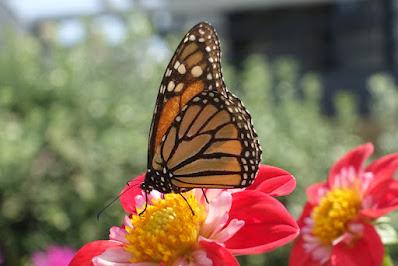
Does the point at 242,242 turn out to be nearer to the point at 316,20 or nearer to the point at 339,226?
the point at 339,226

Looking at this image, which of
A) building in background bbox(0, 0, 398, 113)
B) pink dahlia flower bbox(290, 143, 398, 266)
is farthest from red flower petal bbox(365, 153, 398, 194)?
building in background bbox(0, 0, 398, 113)

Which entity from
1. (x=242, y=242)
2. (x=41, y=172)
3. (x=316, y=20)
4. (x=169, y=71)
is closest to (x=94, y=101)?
(x=41, y=172)

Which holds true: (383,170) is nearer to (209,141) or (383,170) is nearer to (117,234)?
(209,141)

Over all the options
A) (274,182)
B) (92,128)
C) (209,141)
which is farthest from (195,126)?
(92,128)

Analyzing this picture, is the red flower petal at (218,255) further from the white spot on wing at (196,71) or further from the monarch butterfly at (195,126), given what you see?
the white spot on wing at (196,71)

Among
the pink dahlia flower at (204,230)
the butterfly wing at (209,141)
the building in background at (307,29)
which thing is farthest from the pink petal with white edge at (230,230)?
the building in background at (307,29)

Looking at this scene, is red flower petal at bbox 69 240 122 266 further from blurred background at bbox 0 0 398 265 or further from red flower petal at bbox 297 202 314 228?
blurred background at bbox 0 0 398 265
